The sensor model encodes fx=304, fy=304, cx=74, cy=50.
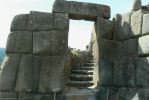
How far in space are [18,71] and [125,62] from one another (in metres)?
2.85

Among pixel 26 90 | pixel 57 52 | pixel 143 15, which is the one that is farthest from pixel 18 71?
A: pixel 143 15

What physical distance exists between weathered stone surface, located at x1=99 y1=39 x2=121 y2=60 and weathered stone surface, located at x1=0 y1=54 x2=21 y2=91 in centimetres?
233

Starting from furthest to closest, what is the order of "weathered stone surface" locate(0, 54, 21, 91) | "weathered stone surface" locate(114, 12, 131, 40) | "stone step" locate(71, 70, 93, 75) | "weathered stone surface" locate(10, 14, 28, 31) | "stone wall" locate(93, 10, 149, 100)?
Answer: 1. "stone step" locate(71, 70, 93, 75)
2. "weathered stone surface" locate(114, 12, 131, 40)
3. "weathered stone surface" locate(10, 14, 28, 31)
4. "weathered stone surface" locate(0, 54, 21, 91)
5. "stone wall" locate(93, 10, 149, 100)

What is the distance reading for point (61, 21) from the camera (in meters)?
8.08

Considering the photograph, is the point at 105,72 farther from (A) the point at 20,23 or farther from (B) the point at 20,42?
(A) the point at 20,23

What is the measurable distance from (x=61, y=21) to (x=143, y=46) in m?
2.23

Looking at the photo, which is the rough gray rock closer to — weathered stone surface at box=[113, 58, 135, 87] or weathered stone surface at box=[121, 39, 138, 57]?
weathered stone surface at box=[121, 39, 138, 57]

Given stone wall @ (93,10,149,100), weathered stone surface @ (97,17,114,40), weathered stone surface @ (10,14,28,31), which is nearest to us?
stone wall @ (93,10,149,100)

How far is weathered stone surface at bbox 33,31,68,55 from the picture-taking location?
7918mm

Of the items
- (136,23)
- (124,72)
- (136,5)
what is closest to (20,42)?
(124,72)

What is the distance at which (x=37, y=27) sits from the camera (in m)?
8.10

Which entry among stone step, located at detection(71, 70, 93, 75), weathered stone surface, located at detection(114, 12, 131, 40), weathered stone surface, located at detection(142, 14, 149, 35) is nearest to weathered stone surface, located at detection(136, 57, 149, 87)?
weathered stone surface, located at detection(142, 14, 149, 35)

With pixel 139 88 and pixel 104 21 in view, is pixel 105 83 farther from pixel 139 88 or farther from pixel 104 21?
pixel 104 21

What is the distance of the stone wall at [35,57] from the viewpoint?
779 cm
